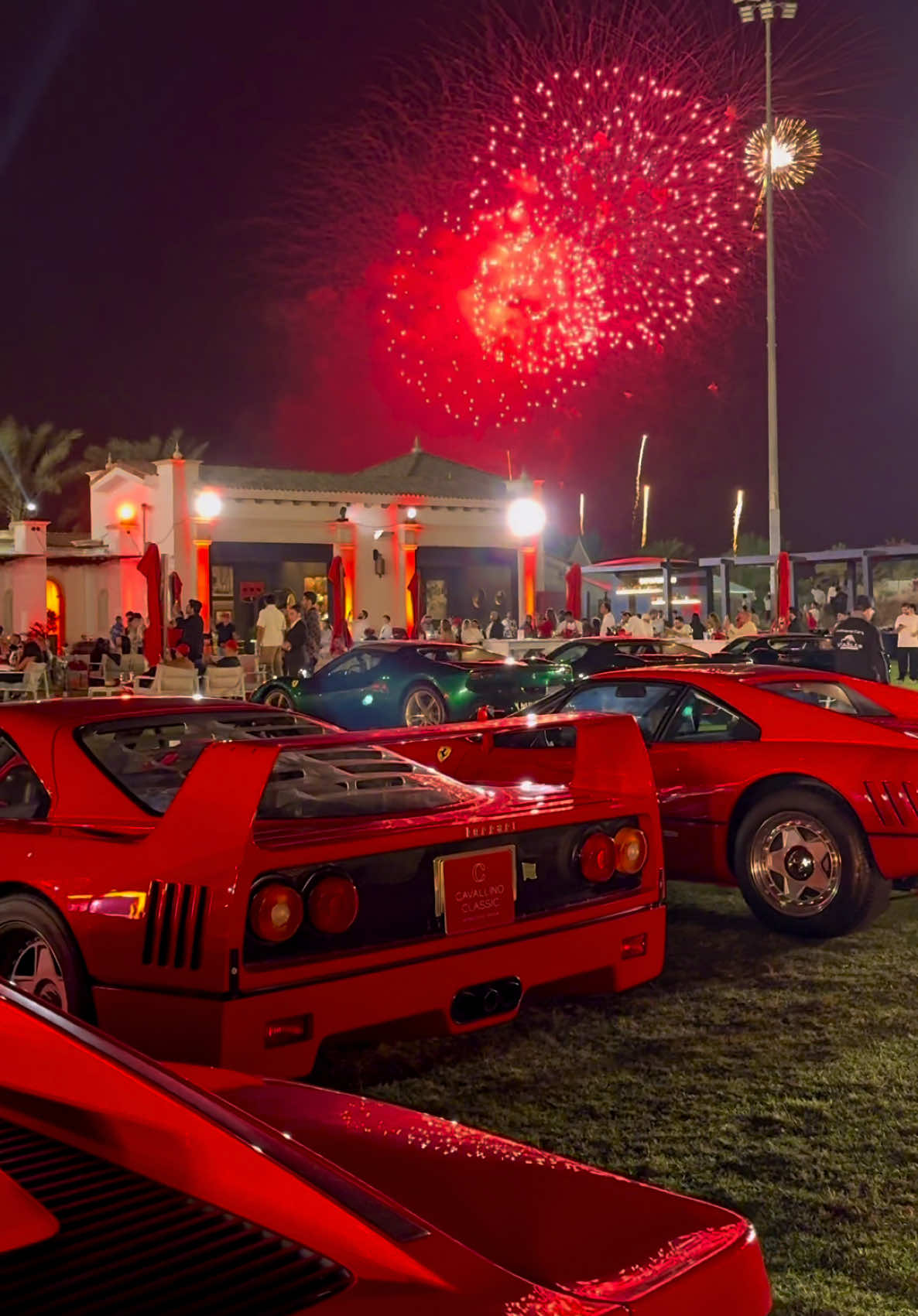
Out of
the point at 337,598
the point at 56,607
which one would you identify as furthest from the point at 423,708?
the point at 56,607

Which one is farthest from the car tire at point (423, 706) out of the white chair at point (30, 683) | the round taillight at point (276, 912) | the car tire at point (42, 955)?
the round taillight at point (276, 912)

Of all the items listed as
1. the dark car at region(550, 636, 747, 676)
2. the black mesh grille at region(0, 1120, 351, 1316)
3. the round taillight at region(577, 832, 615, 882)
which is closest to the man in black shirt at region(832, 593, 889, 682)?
the dark car at region(550, 636, 747, 676)

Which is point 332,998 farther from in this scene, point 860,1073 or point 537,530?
point 537,530

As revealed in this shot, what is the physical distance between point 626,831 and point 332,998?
1.37 metres

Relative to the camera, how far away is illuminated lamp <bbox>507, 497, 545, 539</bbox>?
3797 cm

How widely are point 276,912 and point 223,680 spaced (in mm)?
14478

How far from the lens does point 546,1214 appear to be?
71.0 inches

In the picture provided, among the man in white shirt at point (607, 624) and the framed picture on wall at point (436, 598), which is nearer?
the man in white shirt at point (607, 624)

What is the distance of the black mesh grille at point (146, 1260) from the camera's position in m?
1.39

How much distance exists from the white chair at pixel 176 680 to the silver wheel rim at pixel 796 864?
1181cm

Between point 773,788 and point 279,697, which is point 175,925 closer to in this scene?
point 773,788

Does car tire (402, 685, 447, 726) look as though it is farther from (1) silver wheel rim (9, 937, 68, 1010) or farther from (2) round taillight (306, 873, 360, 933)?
(2) round taillight (306, 873, 360, 933)

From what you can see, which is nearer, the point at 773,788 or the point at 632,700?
the point at 773,788

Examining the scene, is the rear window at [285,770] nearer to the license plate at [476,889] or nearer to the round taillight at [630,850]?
the license plate at [476,889]
